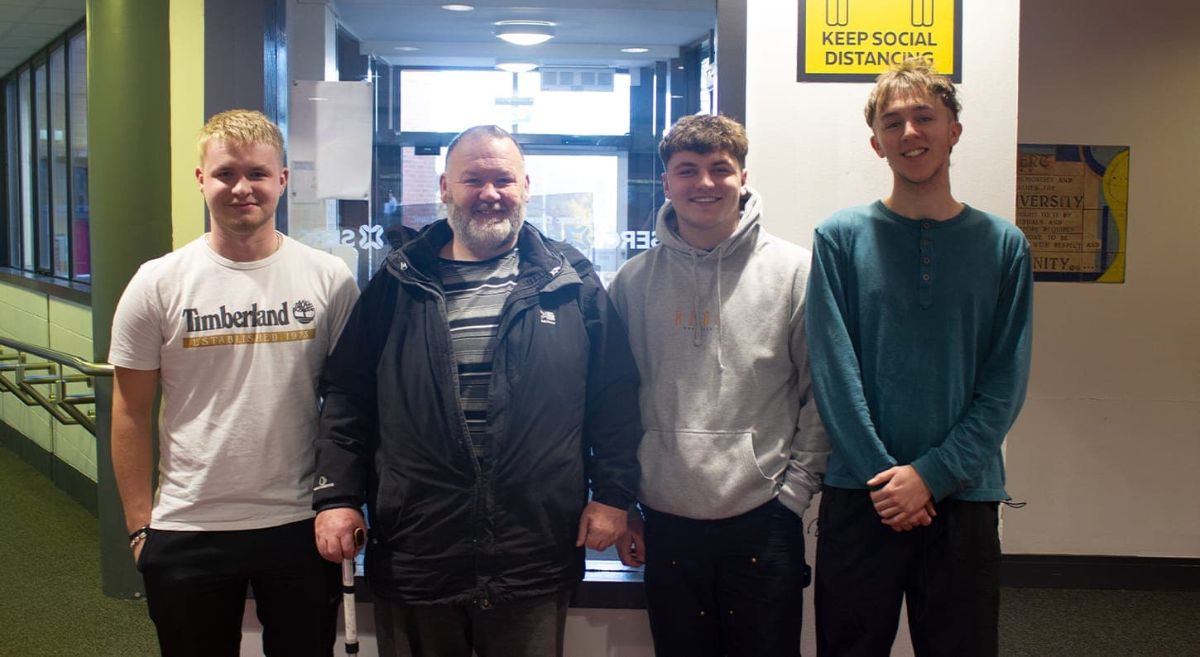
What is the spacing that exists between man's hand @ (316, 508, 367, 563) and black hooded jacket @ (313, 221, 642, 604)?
3 centimetres

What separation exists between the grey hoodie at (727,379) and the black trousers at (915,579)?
155mm

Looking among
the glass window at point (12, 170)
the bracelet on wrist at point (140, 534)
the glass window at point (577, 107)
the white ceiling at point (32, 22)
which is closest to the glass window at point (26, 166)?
the glass window at point (12, 170)

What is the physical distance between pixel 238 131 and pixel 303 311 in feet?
1.35

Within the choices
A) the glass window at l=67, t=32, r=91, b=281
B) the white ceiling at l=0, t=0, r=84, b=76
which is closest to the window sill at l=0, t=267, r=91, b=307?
the glass window at l=67, t=32, r=91, b=281

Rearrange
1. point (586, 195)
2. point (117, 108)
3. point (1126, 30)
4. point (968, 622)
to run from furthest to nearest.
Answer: point (1126, 30) < point (117, 108) < point (586, 195) < point (968, 622)

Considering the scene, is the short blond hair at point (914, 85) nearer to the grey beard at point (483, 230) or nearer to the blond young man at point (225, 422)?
the grey beard at point (483, 230)

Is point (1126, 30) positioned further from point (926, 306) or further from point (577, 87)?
point (926, 306)

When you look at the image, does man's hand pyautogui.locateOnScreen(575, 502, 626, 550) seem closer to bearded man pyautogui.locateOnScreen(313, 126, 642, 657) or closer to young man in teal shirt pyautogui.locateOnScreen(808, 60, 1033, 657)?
bearded man pyautogui.locateOnScreen(313, 126, 642, 657)

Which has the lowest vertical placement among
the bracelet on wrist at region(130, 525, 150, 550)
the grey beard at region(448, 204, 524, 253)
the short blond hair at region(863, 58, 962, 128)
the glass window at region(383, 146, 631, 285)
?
the bracelet on wrist at region(130, 525, 150, 550)

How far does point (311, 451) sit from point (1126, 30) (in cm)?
382

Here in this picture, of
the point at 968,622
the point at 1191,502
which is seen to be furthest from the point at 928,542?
the point at 1191,502

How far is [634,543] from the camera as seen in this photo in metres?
2.42

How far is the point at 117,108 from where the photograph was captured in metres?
3.46

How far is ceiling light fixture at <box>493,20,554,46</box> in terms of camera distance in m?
3.16
